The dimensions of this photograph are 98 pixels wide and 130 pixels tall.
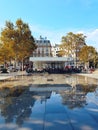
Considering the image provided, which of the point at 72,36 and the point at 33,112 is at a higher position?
the point at 72,36

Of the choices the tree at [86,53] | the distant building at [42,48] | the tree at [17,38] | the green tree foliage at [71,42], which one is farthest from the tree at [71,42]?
the distant building at [42,48]

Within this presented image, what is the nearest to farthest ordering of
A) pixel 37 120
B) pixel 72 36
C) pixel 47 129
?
1. pixel 47 129
2. pixel 37 120
3. pixel 72 36

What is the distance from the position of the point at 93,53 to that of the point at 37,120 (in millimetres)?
80288

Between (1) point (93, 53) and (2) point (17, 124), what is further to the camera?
(1) point (93, 53)

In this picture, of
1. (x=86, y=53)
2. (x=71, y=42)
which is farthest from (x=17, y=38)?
(x=86, y=53)

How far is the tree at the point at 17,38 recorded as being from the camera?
56.4m

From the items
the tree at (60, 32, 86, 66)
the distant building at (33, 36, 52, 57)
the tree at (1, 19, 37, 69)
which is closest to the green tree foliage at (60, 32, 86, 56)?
the tree at (60, 32, 86, 66)

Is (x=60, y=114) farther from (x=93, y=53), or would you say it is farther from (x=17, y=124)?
(x=93, y=53)

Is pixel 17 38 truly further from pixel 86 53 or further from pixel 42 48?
pixel 42 48

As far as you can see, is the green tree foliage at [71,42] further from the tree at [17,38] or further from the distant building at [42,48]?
the distant building at [42,48]

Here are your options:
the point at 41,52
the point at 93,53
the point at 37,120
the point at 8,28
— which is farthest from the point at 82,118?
the point at 41,52

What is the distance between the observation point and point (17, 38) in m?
57.9

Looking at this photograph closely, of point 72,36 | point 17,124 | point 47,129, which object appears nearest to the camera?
point 47,129

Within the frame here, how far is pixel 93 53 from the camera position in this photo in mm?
86375
